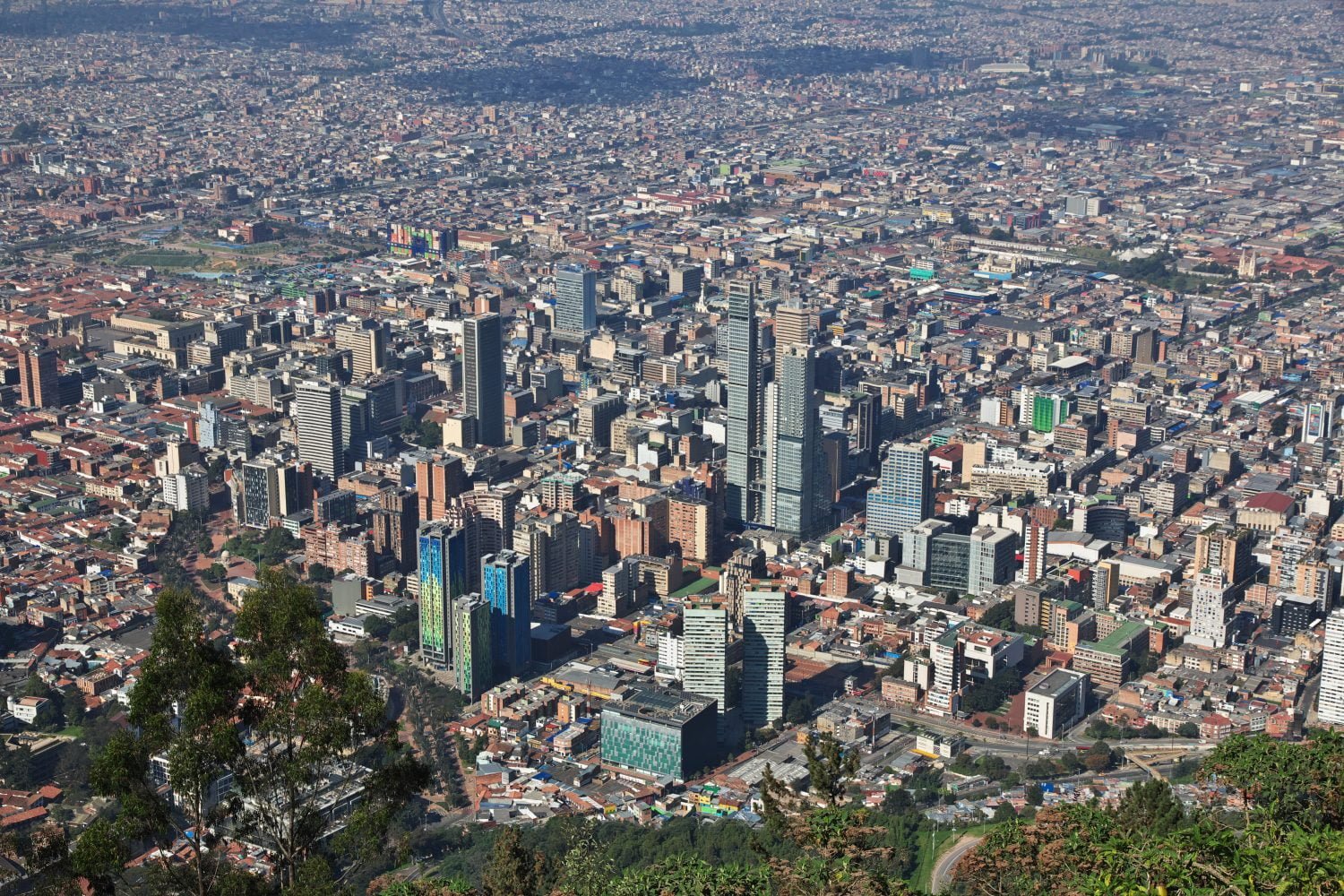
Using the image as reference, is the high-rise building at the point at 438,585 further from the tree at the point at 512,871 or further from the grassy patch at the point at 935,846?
the tree at the point at 512,871

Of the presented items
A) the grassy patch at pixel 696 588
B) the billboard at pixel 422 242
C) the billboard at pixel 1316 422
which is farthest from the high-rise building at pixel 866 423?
the billboard at pixel 422 242

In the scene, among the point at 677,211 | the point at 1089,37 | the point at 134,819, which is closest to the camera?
the point at 134,819

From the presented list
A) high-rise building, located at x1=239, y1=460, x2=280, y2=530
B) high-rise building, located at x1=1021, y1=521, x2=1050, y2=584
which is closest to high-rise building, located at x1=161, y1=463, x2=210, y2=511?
high-rise building, located at x1=239, y1=460, x2=280, y2=530

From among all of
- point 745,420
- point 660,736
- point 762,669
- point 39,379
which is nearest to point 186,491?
point 39,379

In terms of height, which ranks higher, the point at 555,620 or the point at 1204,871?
the point at 1204,871

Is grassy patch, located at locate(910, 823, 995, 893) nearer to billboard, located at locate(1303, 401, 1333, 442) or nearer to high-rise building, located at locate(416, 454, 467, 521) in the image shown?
high-rise building, located at locate(416, 454, 467, 521)

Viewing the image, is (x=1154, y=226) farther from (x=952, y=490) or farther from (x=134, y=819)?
(x=134, y=819)

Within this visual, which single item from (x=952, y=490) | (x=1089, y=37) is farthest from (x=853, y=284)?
(x=1089, y=37)
